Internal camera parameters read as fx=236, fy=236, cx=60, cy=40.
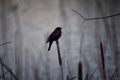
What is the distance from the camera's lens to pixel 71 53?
3.50ft

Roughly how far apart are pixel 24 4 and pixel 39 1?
0.08 meters

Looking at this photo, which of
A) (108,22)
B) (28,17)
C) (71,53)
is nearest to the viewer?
(108,22)

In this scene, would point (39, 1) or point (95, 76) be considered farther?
point (39, 1)

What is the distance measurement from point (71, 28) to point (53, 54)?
16 cm

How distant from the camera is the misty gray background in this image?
100 cm

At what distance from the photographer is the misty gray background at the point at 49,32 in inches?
39.6

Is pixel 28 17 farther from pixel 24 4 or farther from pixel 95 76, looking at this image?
pixel 95 76

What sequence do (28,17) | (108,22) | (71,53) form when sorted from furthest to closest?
(28,17) → (71,53) → (108,22)

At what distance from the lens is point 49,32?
42.5 inches

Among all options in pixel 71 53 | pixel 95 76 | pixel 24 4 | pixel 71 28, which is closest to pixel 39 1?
pixel 24 4

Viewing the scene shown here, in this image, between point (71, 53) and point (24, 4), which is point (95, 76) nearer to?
point (71, 53)

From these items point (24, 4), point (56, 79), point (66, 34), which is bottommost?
point (56, 79)

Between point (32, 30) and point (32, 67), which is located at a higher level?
point (32, 30)

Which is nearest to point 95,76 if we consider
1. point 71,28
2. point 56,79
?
point 56,79
